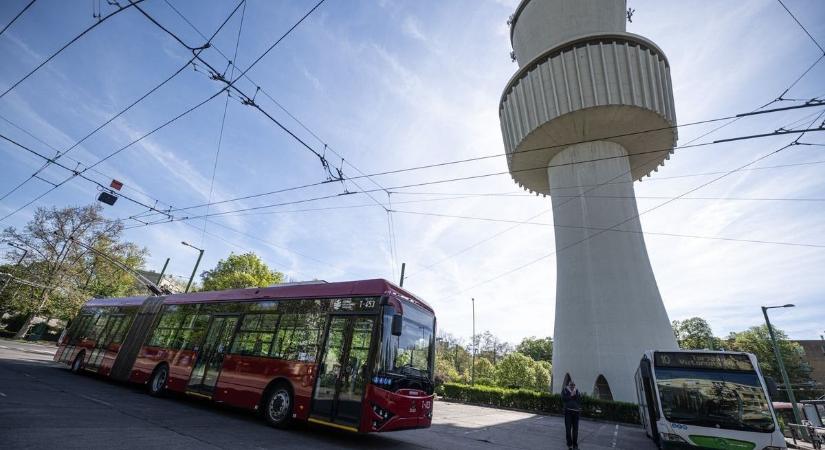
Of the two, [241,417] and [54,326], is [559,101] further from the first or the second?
[54,326]

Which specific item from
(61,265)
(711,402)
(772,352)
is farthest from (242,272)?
(772,352)

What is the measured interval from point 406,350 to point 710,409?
6.75m

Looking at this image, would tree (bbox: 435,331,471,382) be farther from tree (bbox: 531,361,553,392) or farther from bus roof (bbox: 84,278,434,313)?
bus roof (bbox: 84,278,434,313)

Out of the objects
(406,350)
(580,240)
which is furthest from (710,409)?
(580,240)

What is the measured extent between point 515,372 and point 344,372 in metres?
42.8

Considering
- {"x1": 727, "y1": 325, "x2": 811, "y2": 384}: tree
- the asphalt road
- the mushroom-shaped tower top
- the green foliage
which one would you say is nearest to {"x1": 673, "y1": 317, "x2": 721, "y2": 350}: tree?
{"x1": 727, "y1": 325, "x2": 811, "y2": 384}: tree

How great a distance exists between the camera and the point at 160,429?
6477 millimetres

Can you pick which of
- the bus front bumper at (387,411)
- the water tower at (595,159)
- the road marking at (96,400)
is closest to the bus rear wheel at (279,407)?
the bus front bumper at (387,411)

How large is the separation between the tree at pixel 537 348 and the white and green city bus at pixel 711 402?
257 feet

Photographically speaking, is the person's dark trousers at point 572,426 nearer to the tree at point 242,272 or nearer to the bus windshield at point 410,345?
the bus windshield at point 410,345

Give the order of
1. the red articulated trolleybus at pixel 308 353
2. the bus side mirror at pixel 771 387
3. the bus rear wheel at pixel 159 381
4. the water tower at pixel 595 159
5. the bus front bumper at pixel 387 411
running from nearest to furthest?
the bus front bumper at pixel 387 411 < the red articulated trolleybus at pixel 308 353 < the bus side mirror at pixel 771 387 < the bus rear wheel at pixel 159 381 < the water tower at pixel 595 159

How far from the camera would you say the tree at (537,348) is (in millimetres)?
81125

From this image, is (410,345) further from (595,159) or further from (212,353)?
(595,159)

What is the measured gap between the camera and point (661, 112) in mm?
21984
